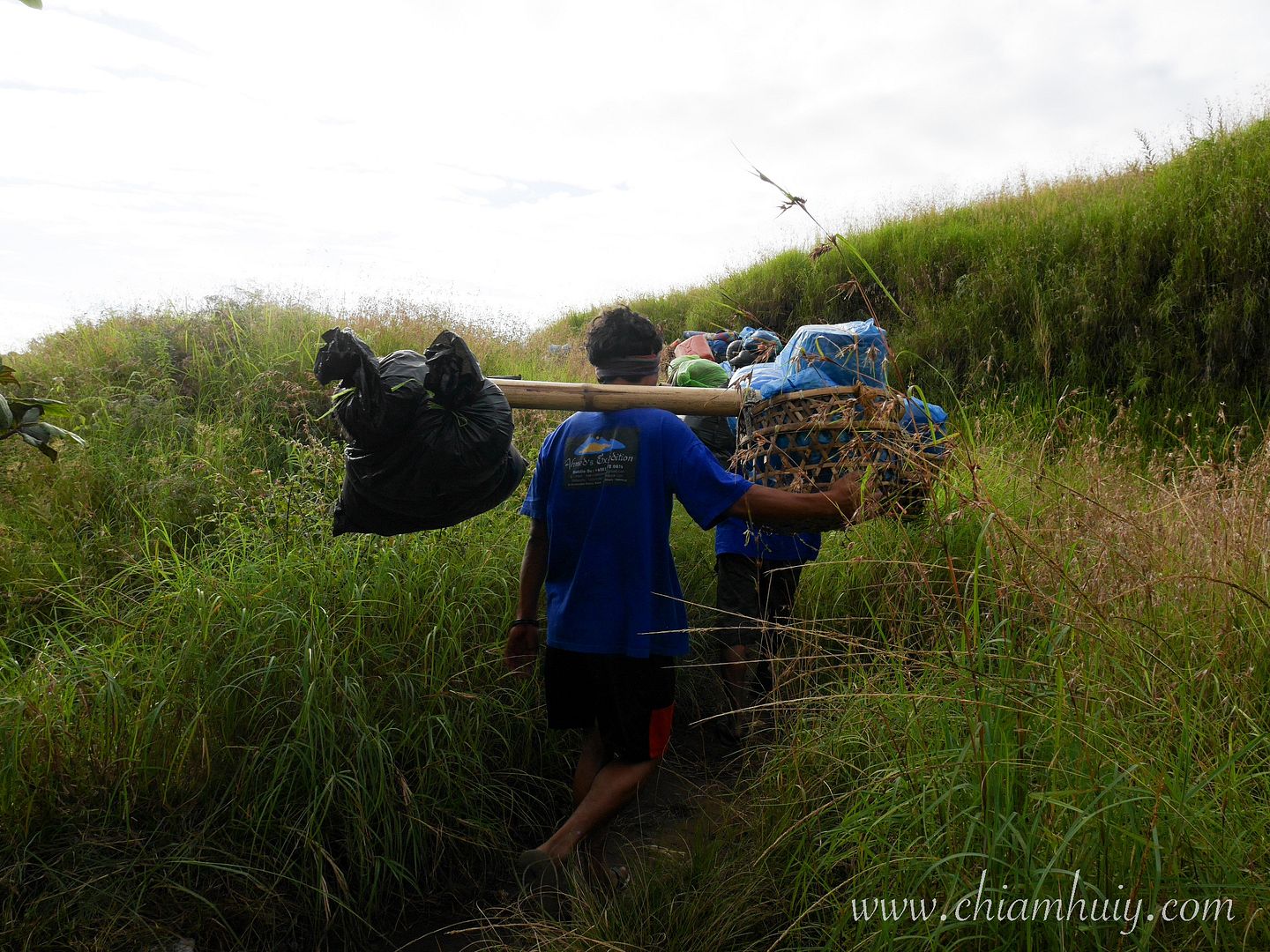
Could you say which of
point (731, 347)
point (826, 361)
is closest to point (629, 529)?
point (826, 361)

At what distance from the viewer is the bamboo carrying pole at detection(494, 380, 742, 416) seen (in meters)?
2.90

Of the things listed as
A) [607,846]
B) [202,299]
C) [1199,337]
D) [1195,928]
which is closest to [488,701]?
[607,846]

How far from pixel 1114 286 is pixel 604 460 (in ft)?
22.9

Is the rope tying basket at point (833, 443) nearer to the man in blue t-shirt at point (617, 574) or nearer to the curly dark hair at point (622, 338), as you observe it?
the man in blue t-shirt at point (617, 574)

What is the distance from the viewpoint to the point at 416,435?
107 inches

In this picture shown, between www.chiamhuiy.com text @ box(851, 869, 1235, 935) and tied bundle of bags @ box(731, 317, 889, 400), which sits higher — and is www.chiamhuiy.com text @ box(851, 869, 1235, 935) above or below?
below

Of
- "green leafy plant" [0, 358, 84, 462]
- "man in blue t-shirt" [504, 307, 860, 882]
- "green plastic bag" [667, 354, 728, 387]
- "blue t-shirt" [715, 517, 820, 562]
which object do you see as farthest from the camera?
"green plastic bag" [667, 354, 728, 387]

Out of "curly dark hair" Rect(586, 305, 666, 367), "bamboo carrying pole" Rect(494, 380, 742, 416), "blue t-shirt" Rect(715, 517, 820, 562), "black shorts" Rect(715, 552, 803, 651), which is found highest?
"curly dark hair" Rect(586, 305, 666, 367)

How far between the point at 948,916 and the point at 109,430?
5957 mm

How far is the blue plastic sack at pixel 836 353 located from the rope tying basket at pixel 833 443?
168 millimetres

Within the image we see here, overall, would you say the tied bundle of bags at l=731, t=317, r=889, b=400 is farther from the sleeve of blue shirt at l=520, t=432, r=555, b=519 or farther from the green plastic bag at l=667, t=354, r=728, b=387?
the green plastic bag at l=667, t=354, r=728, b=387

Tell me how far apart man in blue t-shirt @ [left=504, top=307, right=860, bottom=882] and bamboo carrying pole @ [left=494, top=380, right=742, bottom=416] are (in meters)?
0.06

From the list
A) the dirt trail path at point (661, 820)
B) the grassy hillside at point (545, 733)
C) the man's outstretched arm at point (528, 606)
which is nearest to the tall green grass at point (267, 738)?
the grassy hillside at point (545, 733)

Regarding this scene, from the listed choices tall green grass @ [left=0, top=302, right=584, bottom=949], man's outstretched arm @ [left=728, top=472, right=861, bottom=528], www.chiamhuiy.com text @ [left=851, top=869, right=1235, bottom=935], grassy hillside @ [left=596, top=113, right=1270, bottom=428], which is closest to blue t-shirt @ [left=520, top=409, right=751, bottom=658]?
man's outstretched arm @ [left=728, top=472, right=861, bottom=528]
